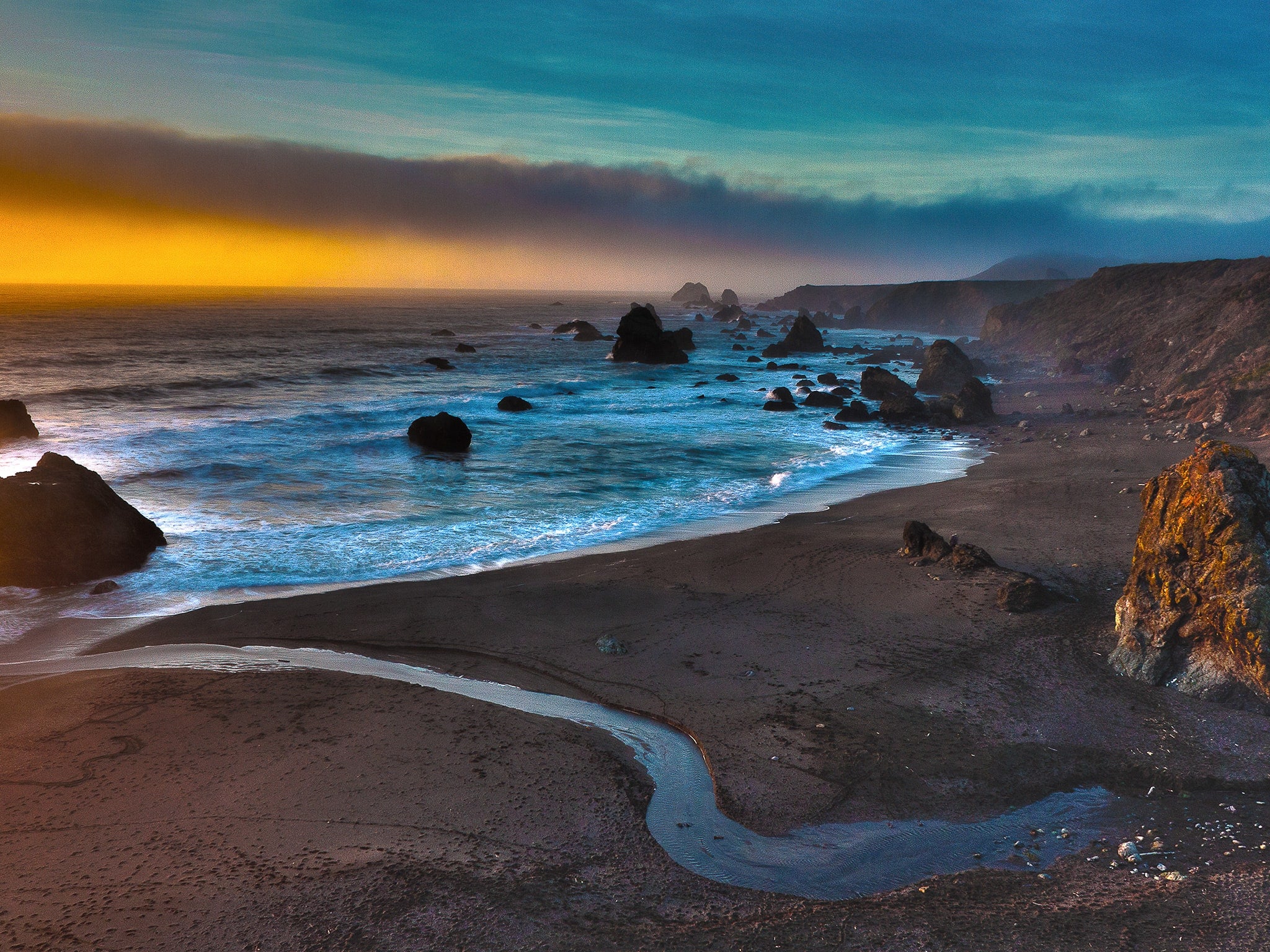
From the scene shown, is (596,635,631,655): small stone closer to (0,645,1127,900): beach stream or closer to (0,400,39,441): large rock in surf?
(0,645,1127,900): beach stream

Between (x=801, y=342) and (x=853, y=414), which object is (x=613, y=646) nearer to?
(x=853, y=414)

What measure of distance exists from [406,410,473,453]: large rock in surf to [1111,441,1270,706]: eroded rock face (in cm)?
2456

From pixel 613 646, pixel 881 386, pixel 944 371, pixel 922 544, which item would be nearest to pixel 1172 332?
pixel 944 371

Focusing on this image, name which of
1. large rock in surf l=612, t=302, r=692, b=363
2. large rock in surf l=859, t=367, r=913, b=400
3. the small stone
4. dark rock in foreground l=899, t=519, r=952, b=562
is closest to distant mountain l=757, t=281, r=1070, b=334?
large rock in surf l=612, t=302, r=692, b=363

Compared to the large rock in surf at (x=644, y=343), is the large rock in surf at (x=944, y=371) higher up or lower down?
lower down

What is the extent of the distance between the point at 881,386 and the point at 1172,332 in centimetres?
1755

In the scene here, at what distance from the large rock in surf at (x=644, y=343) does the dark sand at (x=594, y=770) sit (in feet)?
198

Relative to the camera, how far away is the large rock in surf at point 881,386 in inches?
1702

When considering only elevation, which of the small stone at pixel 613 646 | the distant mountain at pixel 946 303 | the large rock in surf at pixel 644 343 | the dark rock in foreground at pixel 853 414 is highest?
the distant mountain at pixel 946 303

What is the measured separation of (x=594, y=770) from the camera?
8.31 metres

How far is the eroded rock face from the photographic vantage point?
934cm

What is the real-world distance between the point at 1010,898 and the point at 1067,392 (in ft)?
143

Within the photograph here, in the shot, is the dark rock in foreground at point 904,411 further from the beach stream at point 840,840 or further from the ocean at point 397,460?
the beach stream at point 840,840

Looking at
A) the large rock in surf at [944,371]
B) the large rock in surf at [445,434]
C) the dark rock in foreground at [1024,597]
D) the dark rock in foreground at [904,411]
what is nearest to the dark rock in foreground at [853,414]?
the dark rock in foreground at [904,411]
